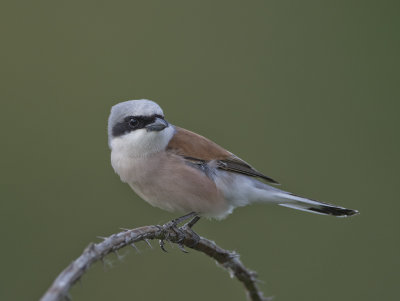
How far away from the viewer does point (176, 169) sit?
279 centimetres

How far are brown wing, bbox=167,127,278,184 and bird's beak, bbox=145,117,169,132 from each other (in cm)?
23

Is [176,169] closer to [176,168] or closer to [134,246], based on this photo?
[176,168]

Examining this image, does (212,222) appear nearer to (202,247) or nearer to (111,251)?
(202,247)

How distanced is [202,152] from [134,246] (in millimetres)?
1470

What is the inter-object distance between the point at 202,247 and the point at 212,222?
1.21 metres

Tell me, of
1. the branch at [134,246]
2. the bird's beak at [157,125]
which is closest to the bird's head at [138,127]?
the bird's beak at [157,125]

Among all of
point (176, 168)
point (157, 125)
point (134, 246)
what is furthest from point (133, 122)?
point (134, 246)

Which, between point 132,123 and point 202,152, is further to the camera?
point 202,152

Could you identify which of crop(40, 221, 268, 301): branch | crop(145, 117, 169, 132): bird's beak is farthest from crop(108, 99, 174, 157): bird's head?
crop(40, 221, 268, 301): branch

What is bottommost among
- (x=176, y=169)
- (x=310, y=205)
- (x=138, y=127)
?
(x=310, y=205)

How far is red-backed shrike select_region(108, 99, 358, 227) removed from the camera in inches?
108

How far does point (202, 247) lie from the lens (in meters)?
1.99

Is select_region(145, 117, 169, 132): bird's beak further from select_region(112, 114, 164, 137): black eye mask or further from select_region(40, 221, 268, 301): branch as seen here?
select_region(40, 221, 268, 301): branch

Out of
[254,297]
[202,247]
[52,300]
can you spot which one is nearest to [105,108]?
[202,247]
